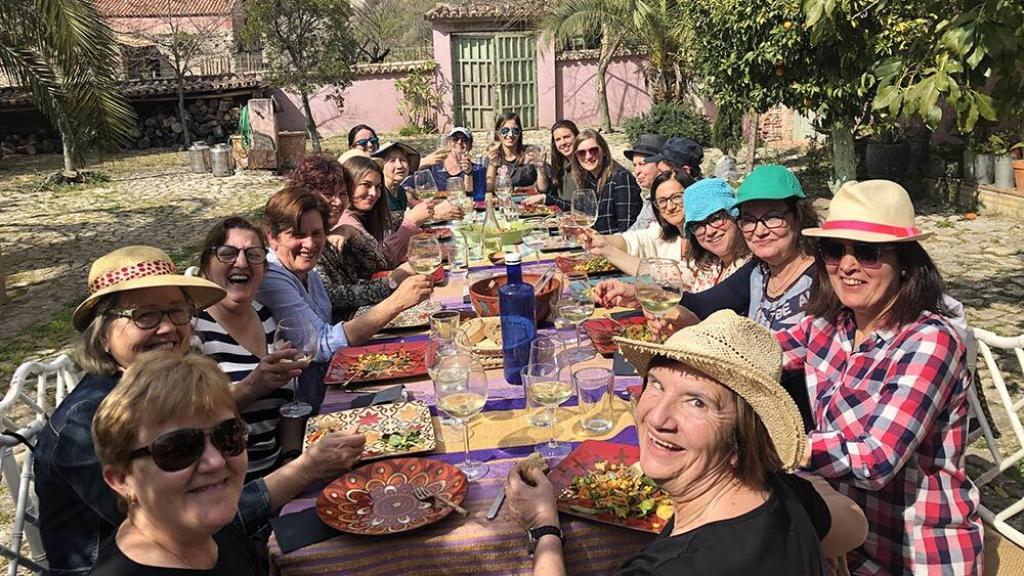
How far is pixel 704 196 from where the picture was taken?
376 centimetres

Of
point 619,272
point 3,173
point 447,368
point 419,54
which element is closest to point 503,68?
point 419,54

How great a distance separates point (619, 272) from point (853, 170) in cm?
768

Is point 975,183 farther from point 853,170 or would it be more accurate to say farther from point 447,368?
Result: point 447,368

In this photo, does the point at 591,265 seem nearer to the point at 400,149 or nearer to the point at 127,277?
the point at 127,277

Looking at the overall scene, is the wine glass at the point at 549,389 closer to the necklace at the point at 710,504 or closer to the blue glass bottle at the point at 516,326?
the blue glass bottle at the point at 516,326

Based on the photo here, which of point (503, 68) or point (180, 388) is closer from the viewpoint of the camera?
point (180, 388)

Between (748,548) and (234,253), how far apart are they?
2342 mm

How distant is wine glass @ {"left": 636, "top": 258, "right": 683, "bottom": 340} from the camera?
127 inches

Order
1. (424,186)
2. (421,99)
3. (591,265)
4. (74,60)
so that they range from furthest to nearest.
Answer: (421,99)
(74,60)
(424,186)
(591,265)

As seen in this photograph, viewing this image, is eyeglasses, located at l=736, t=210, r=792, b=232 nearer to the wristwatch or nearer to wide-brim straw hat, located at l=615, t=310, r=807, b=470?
wide-brim straw hat, located at l=615, t=310, r=807, b=470

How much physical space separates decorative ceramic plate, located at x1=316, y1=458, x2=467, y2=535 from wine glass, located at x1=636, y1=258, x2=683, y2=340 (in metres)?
1.28

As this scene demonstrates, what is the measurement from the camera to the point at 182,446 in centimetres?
177

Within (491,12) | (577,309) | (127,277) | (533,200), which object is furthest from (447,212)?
(491,12)

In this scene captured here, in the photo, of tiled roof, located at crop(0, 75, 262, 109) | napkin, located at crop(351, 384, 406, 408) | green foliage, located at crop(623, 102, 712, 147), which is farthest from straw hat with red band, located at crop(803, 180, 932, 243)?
tiled roof, located at crop(0, 75, 262, 109)
